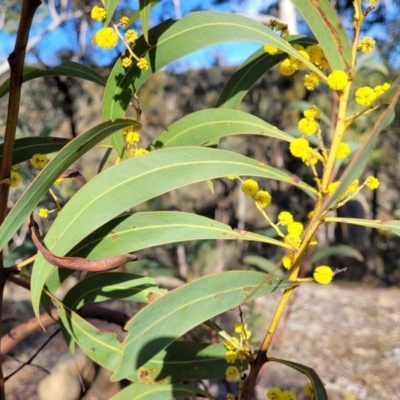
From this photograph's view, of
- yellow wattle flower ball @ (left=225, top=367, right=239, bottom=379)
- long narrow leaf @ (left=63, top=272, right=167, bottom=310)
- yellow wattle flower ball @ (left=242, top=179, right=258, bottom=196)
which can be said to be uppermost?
yellow wattle flower ball @ (left=242, top=179, right=258, bottom=196)

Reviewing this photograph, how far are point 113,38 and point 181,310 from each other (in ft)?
0.90

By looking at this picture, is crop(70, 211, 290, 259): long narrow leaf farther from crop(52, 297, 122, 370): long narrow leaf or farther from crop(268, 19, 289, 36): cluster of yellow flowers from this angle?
crop(268, 19, 289, 36): cluster of yellow flowers

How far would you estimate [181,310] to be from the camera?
1.43ft

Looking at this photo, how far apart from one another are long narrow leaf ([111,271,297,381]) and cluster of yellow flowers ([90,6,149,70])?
242 millimetres

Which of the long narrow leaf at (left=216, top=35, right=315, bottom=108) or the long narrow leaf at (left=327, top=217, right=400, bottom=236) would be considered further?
the long narrow leaf at (left=216, top=35, right=315, bottom=108)

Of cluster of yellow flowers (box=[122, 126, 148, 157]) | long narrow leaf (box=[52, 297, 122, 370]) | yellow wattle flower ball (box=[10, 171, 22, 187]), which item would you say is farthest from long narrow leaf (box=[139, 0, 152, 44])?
long narrow leaf (box=[52, 297, 122, 370])

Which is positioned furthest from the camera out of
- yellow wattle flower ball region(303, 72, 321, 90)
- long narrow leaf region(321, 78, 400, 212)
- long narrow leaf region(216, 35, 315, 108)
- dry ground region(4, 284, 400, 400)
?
dry ground region(4, 284, 400, 400)

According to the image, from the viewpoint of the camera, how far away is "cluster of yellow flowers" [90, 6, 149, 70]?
0.46m

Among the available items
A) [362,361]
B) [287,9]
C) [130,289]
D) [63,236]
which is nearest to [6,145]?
[63,236]

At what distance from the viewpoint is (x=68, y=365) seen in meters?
1.82

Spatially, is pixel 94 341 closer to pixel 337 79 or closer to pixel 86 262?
pixel 86 262

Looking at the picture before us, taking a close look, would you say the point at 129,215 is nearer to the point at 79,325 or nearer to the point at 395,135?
the point at 79,325

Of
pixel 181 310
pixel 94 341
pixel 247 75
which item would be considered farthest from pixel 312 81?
pixel 94 341

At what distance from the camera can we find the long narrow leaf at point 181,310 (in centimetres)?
41
